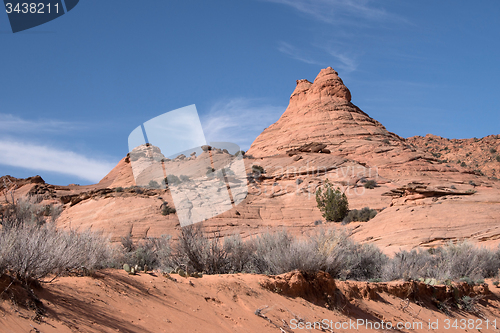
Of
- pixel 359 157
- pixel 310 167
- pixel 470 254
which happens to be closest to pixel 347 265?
pixel 470 254

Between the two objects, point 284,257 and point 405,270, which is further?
point 405,270

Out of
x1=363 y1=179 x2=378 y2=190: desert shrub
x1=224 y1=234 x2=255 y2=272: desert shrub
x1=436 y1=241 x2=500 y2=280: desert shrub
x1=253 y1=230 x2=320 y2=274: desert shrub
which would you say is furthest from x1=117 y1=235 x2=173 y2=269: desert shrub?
x1=363 y1=179 x2=378 y2=190: desert shrub

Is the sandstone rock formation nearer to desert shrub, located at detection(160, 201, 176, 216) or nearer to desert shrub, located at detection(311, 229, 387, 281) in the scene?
desert shrub, located at detection(160, 201, 176, 216)

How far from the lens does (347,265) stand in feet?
30.6

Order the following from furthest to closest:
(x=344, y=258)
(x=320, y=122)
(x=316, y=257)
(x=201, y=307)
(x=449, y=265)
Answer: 1. (x=320, y=122)
2. (x=449, y=265)
3. (x=344, y=258)
4. (x=316, y=257)
5. (x=201, y=307)

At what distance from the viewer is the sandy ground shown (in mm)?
4039

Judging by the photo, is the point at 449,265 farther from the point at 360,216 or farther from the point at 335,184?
the point at 335,184

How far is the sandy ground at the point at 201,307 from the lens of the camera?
4039 mm

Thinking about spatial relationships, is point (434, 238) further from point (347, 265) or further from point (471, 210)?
point (347, 265)

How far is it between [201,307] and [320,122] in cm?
4908

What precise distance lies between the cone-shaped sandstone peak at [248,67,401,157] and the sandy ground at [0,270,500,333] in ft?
125

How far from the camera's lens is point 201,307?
5.68 m

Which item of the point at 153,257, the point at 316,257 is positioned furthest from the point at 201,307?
the point at 153,257

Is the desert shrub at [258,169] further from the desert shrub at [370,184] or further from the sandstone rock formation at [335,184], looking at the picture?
the desert shrub at [370,184]
